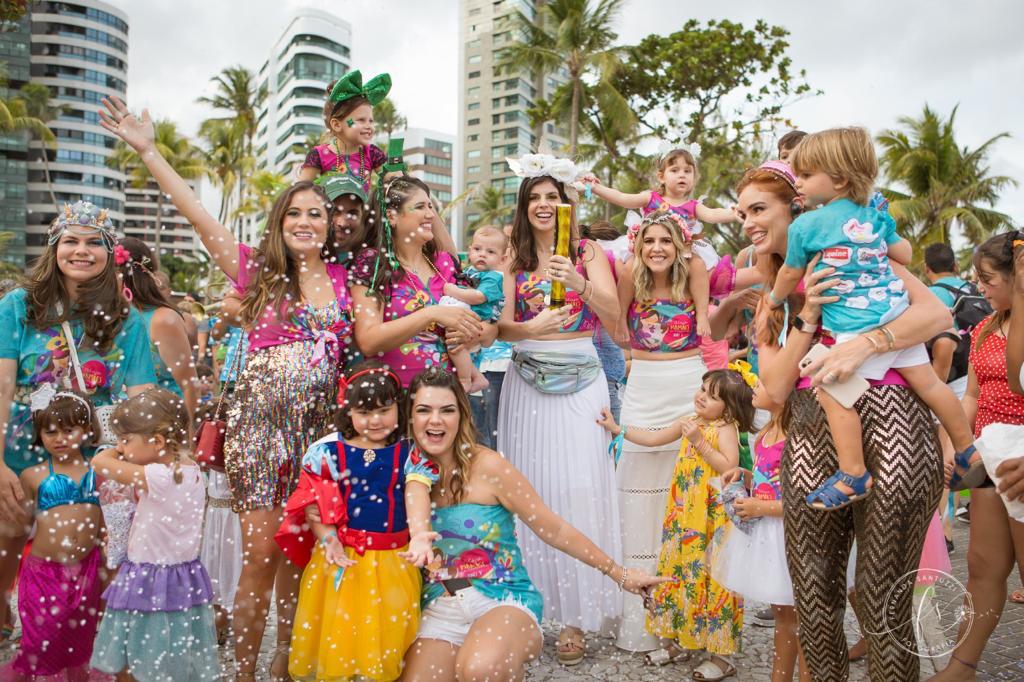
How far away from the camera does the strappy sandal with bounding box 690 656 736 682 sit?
140 inches

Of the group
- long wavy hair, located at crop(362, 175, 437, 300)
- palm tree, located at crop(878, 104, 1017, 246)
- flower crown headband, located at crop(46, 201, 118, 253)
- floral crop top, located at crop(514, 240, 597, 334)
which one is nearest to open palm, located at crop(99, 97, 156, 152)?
flower crown headband, located at crop(46, 201, 118, 253)

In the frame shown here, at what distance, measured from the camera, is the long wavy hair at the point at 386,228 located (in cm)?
352

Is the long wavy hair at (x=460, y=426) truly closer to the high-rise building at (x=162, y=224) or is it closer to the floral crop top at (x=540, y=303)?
the floral crop top at (x=540, y=303)

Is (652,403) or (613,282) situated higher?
(613,282)

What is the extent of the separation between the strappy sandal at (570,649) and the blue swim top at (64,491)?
2255 mm

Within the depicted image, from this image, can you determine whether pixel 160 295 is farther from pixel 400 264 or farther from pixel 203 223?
pixel 400 264

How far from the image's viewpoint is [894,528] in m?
2.28

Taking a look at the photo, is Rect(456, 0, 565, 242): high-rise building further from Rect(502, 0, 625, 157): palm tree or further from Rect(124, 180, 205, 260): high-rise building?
Rect(502, 0, 625, 157): palm tree

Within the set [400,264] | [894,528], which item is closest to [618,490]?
[400,264]

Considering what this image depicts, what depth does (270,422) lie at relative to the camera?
320cm

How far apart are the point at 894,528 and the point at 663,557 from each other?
178cm

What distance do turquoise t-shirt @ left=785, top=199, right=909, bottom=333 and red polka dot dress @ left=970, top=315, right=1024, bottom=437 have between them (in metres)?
1.67

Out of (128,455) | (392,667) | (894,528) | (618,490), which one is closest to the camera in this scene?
(894,528)

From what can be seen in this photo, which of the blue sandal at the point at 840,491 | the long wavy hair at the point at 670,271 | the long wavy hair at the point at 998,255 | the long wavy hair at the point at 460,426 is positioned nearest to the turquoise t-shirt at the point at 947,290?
the long wavy hair at the point at 998,255
